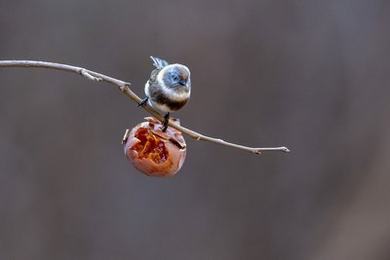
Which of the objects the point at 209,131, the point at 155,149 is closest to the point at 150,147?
the point at 155,149

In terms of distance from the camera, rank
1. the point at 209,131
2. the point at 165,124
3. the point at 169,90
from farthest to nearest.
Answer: the point at 209,131 → the point at 169,90 → the point at 165,124

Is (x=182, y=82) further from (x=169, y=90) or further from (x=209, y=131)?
(x=209, y=131)

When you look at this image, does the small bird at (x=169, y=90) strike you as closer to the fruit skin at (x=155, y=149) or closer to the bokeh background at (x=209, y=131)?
the fruit skin at (x=155, y=149)

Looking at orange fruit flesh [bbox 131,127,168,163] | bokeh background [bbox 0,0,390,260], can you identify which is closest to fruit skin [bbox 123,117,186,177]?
orange fruit flesh [bbox 131,127,168,163]

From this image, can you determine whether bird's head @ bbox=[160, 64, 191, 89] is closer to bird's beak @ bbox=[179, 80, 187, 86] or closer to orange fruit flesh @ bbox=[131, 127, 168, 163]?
bird's beak @ bbox=[179, 80, 187, 86]

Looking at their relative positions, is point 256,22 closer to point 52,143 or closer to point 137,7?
point 137,7

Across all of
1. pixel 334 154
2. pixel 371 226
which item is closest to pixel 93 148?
pixel 334 154
